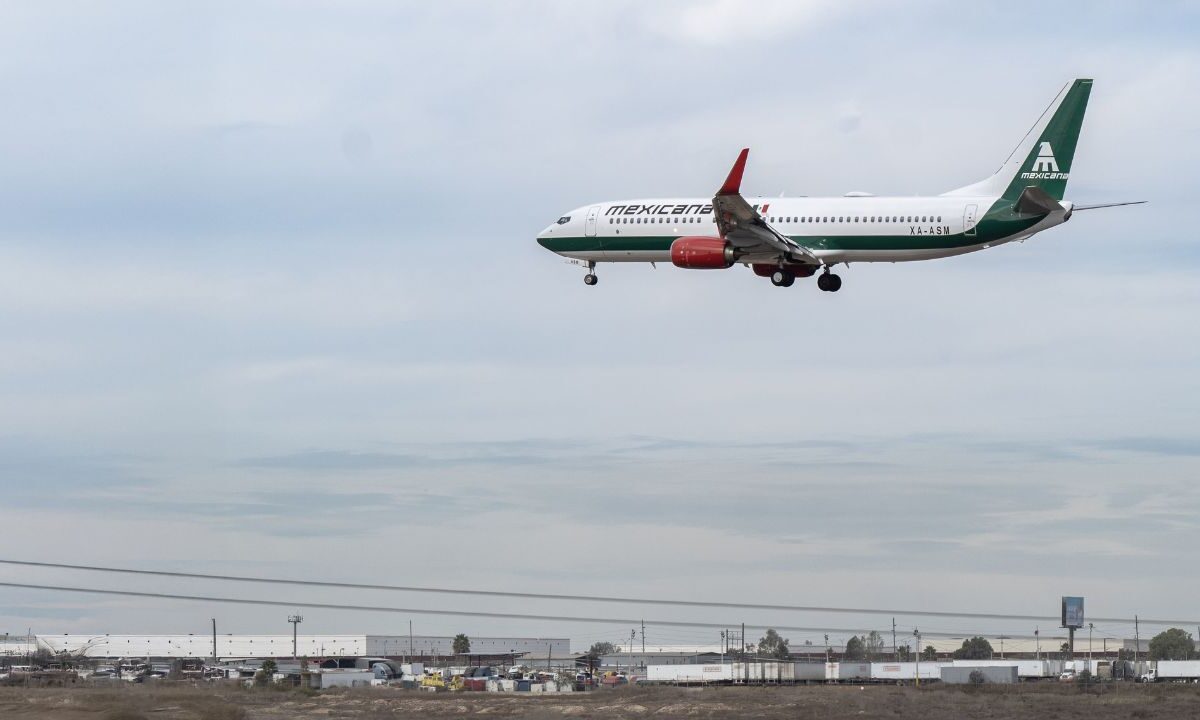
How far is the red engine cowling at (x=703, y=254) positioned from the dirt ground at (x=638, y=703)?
2075cm

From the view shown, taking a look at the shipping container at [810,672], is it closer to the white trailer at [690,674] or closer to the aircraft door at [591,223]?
the white trailer at [690,674]

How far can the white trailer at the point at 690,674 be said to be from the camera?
117m

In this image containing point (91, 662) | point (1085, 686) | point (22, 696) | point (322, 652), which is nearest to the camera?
point (22, 696)

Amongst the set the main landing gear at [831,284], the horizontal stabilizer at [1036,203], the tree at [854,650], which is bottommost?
the tree at [854,650]

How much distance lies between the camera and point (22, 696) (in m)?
66.0

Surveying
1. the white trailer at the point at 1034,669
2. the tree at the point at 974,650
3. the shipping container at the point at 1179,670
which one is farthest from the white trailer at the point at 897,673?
the tree at the point at 974,650

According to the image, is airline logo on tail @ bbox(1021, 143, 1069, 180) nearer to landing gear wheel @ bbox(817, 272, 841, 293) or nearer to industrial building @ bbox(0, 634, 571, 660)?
landing gear wheel @ bbox(817, 272, 841, 293)

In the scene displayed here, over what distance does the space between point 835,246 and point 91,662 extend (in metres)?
89.9

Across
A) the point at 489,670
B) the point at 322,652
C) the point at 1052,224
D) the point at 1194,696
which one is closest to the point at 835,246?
the point at 1052,224

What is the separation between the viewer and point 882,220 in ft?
236

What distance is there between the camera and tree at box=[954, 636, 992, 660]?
181 m

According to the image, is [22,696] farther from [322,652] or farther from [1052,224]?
[322,652]

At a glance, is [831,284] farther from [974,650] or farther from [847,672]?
[974,650]

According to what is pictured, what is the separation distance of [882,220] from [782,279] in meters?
5.75
